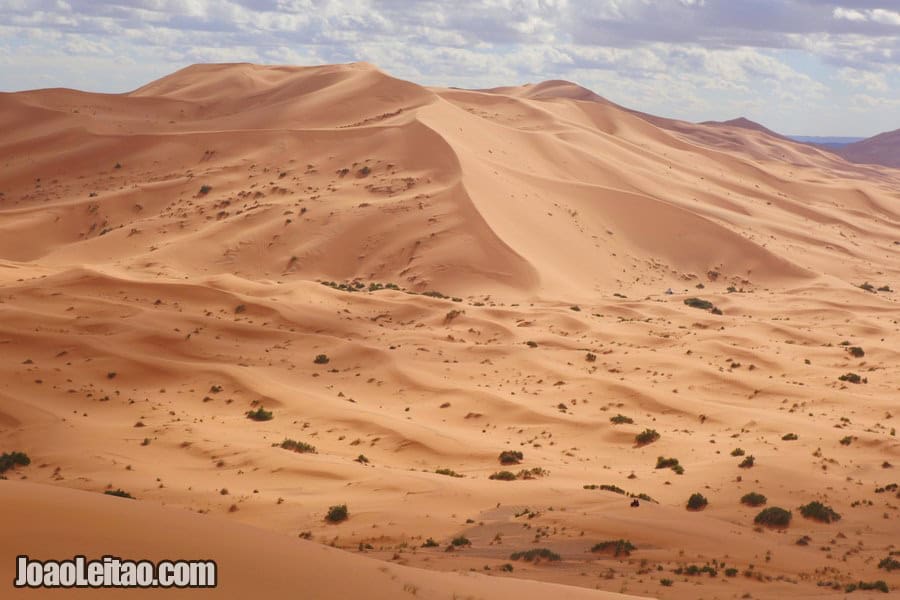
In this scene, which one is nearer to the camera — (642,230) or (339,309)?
(339,309)

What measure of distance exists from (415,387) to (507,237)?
1843 centimetres

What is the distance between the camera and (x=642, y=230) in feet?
153

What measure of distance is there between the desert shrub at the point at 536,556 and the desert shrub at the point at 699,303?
25.3 metres

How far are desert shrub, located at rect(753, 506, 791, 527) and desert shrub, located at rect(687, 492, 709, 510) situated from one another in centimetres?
94

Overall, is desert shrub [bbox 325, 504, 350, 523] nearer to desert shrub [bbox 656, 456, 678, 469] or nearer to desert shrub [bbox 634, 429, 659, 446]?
desert shrub [bbox 656, 456, 678, 469]

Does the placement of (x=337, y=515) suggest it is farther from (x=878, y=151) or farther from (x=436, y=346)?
(x=878, y=151)

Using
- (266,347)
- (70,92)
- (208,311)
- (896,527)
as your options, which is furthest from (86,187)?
(896,527)

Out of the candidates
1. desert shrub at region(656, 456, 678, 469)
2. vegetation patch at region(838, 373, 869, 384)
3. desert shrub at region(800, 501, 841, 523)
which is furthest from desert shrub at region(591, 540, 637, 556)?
vegetation patch at region(838, 373, 869, 384)

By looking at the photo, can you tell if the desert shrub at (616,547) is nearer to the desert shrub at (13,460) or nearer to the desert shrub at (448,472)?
the desert shrub at (448,472)

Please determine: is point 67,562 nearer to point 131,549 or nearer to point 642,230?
point 131,549

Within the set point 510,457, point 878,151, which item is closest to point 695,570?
point 510,457

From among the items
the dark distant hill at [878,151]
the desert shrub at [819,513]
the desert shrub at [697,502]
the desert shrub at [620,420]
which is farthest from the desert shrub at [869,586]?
the dark distant hill at [878,151]

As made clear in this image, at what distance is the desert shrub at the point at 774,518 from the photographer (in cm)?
1479

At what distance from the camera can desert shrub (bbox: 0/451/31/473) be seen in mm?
16562
